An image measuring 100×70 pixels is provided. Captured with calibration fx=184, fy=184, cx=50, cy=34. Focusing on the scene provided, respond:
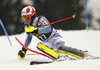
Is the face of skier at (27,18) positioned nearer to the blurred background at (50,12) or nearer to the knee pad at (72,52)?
the knee pad at (72,52)

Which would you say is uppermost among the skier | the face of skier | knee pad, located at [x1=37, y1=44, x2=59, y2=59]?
the face of skier

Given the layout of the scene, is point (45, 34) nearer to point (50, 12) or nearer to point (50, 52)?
point (50, 52)

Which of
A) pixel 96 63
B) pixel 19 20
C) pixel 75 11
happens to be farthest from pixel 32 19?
pixel 75 11

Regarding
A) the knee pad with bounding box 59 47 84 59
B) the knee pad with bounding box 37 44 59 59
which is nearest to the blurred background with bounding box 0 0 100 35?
the knee pad with bounding box 37 44 59 59

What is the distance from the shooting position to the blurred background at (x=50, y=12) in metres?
7.12

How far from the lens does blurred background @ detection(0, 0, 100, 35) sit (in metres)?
7.12

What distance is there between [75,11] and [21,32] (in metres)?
2.45

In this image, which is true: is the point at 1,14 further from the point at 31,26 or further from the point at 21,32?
the point at 31,26

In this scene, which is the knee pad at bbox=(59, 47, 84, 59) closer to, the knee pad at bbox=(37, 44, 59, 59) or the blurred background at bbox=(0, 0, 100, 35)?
the knee pad at bbox=(37, 44, 59, 59)

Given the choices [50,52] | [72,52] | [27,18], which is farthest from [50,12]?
[72,52]

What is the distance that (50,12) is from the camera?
24.4ft

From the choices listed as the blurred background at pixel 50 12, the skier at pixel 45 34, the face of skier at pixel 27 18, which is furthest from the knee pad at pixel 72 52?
the blurred background at pixel 50 12

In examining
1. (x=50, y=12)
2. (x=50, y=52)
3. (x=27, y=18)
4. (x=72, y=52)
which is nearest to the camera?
(x=72, y=52)

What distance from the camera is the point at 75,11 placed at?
25.7 feet
